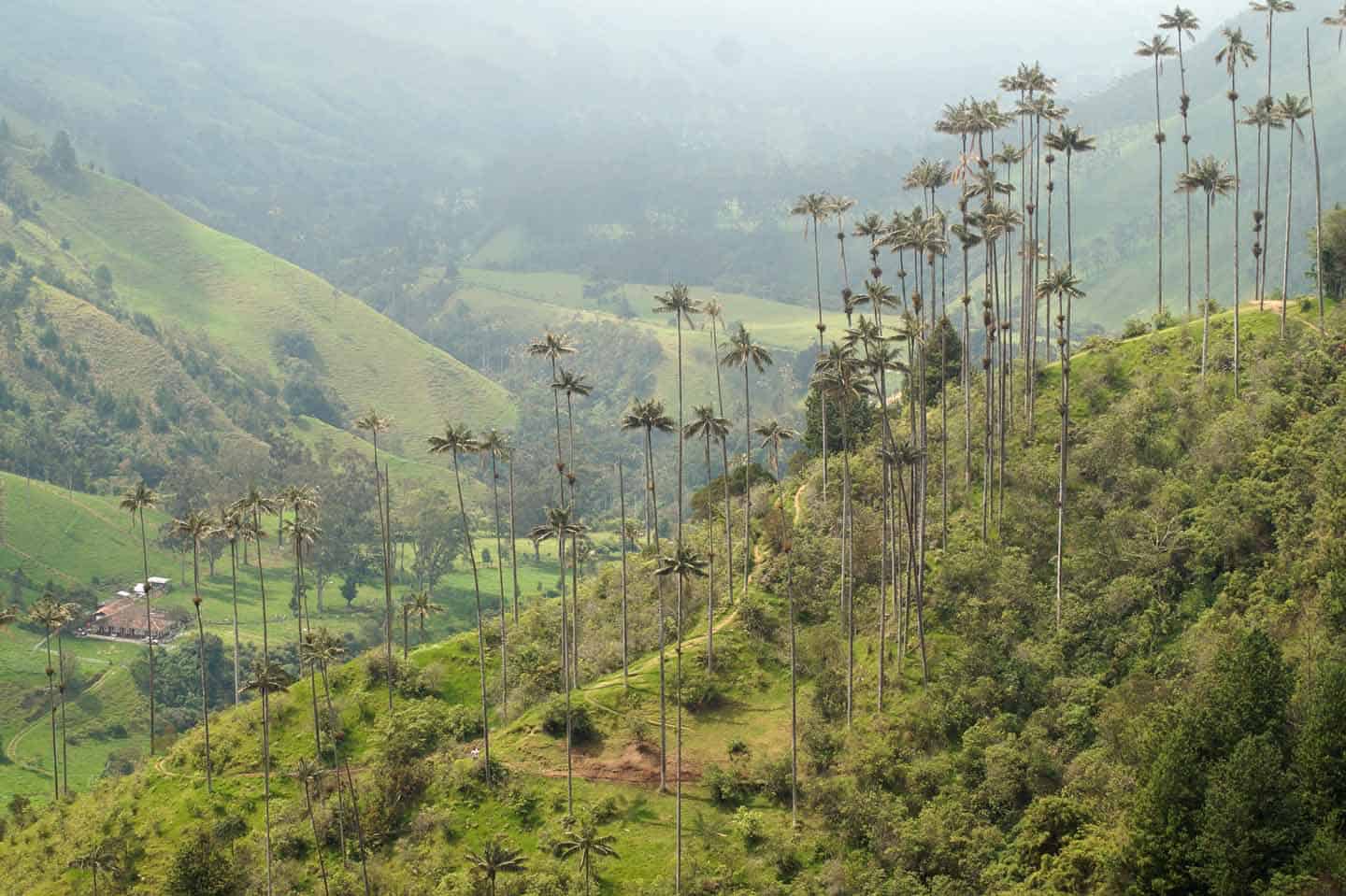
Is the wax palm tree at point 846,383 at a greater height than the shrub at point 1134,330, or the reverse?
the shrub at point 1134,330

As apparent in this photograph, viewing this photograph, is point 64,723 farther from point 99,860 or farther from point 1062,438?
point 1062,438

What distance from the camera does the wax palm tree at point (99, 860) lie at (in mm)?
76562

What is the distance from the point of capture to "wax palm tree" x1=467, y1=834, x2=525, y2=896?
63312mm

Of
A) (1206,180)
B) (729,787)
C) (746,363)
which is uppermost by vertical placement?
(1206,180)

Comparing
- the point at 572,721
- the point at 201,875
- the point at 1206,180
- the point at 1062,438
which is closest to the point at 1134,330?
the point at 1206,180

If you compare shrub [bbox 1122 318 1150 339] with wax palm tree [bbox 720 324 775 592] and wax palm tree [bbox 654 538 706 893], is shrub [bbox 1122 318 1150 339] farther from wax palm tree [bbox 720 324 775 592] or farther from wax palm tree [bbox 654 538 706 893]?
wax palm tree [bbox 654 538 706 893]

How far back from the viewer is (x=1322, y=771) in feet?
174

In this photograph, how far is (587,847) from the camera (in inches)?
2547

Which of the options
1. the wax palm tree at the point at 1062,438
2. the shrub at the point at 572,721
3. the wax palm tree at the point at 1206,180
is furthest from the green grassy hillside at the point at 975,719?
the wax palm tree at the point at 1206,180

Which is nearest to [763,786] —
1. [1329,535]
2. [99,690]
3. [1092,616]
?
[1092,616]

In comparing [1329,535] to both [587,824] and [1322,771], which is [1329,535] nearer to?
[1322,771]

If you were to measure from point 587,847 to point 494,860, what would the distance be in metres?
4.49

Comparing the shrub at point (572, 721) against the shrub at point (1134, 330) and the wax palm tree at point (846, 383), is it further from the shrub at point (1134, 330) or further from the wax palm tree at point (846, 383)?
the shrub at point (1134, 330)

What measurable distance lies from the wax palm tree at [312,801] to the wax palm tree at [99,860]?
1109 centimetres
